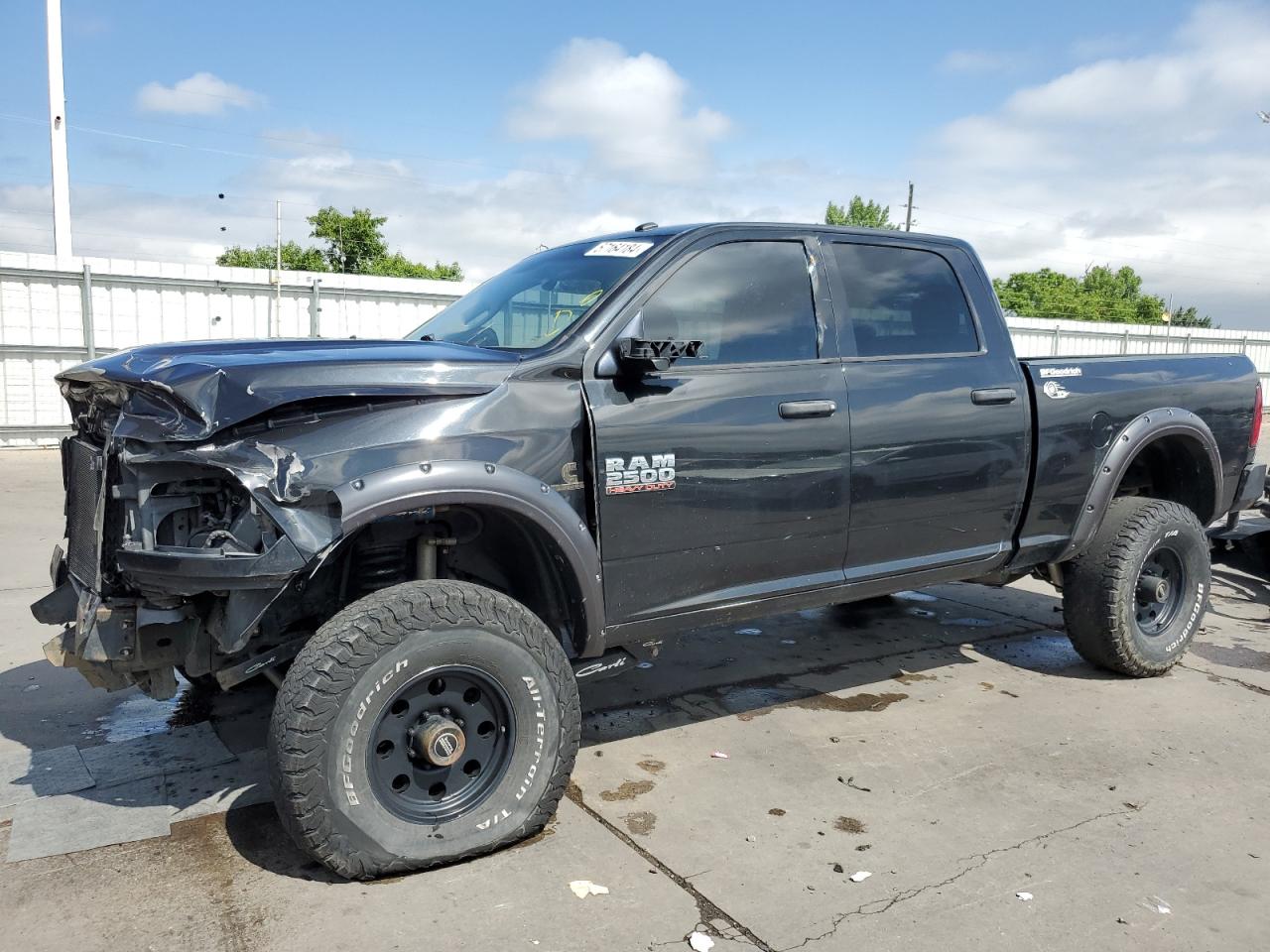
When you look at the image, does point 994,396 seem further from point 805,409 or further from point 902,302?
point 805,409

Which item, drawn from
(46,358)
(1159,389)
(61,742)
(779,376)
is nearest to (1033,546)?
(1159,389)

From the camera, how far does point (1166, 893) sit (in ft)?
10.1

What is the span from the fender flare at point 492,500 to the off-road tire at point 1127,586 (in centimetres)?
276

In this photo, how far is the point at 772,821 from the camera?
351 centimetres

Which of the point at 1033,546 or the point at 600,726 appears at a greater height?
the point at 1033,546

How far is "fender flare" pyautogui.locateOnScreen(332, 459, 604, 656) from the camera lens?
115 inches

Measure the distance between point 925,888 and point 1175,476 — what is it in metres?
3.44

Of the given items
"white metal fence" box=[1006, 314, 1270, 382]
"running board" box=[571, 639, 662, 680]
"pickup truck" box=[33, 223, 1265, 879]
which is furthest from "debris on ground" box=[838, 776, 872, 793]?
"white metal fence" box=[1006, 314, 1270, 382]

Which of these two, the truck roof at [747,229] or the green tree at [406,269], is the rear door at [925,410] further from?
Answer: the green tree at [406,269]

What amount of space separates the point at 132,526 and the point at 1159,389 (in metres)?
4.60

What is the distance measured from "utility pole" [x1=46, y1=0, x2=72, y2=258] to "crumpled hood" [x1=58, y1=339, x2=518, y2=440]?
1602 centimetres

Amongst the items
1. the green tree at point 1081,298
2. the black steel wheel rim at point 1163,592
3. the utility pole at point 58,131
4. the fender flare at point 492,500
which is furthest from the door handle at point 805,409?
the green tree at point 1081,298

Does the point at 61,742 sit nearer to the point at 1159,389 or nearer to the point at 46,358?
the point at 1159,389

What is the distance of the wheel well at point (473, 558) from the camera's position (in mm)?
3338
